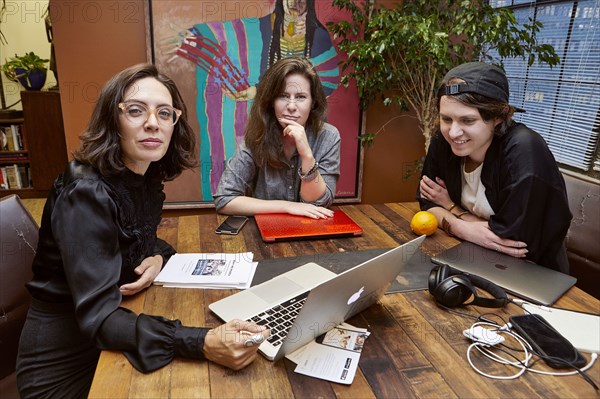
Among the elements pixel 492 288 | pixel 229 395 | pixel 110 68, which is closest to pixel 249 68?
pixel 110 68

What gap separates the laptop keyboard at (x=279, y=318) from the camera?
0.98 metres

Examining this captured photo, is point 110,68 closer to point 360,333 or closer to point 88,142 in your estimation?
point 88,142

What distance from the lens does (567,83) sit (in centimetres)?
258

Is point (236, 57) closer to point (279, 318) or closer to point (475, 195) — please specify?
point (475, 195)

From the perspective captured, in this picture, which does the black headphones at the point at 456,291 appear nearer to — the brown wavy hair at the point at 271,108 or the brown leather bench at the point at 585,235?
the brown leather bench at the point at 585,235

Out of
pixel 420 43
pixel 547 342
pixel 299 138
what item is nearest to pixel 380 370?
pixel 547 342

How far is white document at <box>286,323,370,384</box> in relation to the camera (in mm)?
863

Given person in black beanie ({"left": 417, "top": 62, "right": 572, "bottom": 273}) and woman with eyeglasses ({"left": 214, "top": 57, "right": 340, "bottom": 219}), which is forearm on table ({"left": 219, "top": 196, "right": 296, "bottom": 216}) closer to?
woman with eyeglasses ({"left": 214, "top": 57, "right": 340, "bottom": 219})

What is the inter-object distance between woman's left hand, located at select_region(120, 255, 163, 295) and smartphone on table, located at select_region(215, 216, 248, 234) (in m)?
0.34

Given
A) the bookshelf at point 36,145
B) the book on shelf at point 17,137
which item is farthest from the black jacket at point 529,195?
the book on shelf at point 17,137

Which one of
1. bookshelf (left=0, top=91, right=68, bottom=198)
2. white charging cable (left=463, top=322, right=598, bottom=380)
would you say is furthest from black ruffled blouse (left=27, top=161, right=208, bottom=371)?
bookshelf (left=0, top=91, right=68, bottom=198)

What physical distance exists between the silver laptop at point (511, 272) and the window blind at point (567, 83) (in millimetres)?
1534

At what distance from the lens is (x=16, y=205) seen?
131 centimetres

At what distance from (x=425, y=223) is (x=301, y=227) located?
46 cm
